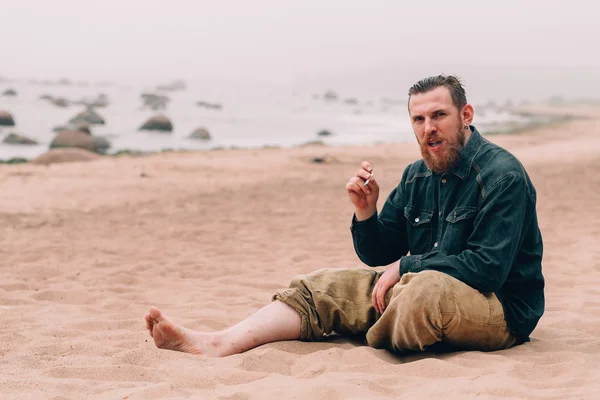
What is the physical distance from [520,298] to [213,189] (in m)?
8.46

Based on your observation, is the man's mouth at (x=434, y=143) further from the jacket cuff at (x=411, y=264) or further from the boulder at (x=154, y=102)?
the boulder at (x=154, y=102)

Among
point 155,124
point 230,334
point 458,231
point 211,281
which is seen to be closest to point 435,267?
point 458,231

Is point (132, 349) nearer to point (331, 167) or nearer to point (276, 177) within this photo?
point (276, 177)

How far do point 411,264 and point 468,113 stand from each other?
862 mm

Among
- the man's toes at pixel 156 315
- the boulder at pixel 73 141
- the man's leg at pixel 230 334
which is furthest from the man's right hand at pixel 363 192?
the boulder at pixel 73 141

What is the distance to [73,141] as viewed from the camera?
20500mm

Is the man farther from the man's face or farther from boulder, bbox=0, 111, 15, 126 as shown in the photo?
boulder, bbox=0, 111, 15, 126

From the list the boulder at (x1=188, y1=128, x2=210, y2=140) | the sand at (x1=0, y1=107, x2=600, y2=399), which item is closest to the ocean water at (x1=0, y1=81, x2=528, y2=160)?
the boulder at (x1=188, y1=128, x2=210, y2=140)

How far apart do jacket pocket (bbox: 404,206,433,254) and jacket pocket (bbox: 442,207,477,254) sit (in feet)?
0.72

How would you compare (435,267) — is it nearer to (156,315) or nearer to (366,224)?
(366,224)

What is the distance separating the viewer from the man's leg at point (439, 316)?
3.46 metres

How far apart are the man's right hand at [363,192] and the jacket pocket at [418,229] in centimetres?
21

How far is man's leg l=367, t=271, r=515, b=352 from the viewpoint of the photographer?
3459mm

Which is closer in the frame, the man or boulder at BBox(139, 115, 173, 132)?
the man
